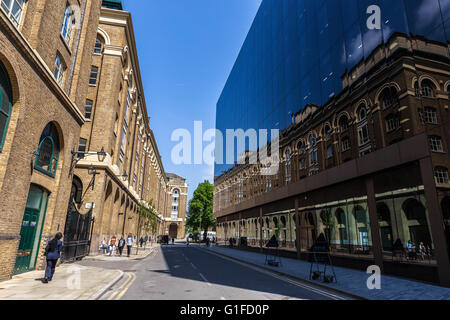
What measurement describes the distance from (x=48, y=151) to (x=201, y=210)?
186 ft

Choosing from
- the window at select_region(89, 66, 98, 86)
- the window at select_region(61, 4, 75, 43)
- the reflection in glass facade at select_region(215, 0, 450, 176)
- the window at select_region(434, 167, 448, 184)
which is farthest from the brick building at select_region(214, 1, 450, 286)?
the window at select_region(89, 66, 98, 86)

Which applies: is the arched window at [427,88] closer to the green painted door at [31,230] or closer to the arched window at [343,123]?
the arched window at [343,123]

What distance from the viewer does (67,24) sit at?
15094mm

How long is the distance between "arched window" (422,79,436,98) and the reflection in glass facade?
5.62 feet

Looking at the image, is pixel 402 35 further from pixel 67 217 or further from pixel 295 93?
pixel 67 217

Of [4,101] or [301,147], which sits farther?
[301,147]

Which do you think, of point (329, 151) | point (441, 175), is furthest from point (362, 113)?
point (441, 175)

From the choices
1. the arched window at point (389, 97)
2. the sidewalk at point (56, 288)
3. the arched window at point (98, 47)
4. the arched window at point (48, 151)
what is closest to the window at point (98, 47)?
the arched window at point (98, 47)

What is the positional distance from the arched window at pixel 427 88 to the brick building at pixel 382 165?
0.04 m

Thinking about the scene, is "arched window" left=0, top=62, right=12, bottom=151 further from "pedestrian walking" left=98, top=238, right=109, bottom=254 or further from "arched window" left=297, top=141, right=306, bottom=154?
"arched window" left=297, top=141, right=306, bottom=154

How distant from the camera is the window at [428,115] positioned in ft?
38.3

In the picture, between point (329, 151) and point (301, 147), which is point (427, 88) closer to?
point (329, 151)

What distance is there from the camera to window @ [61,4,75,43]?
14.6m
